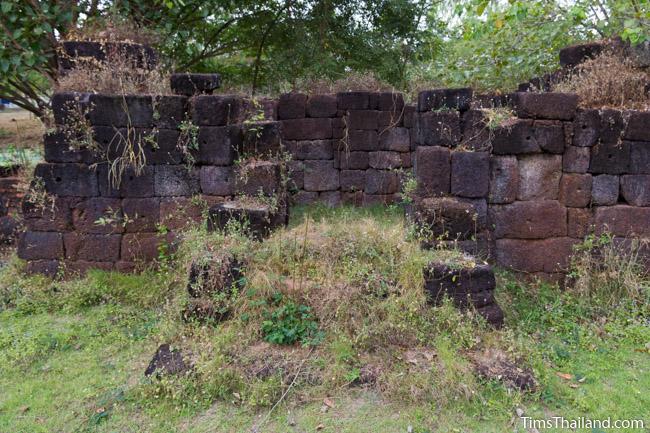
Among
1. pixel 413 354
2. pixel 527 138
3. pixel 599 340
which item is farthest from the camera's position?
pixel 527 138

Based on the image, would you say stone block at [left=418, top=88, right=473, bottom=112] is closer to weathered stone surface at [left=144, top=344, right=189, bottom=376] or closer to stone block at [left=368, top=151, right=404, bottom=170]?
weathered stone surface at [left=144, top=344, right=189, bottom=376]

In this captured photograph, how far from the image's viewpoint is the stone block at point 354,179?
10953mm

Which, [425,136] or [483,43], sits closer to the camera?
[425,136]

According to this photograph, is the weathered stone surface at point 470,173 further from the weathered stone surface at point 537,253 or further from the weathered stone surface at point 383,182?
the weathered stone surface at point 383,182

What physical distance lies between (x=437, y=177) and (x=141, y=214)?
12.4ft

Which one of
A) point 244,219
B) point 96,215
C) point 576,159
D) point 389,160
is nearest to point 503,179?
point 576,159

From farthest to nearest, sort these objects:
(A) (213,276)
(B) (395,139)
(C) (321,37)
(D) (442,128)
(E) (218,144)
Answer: (C) (321,37)
(B) (395,139)
(E) (218,144)
(D) (442,128)
(A) (213,276)

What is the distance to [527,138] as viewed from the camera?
18.3ft

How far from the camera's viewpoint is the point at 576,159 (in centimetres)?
570

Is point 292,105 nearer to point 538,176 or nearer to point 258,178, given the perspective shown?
point 258,178

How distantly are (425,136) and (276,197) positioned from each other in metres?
1.96

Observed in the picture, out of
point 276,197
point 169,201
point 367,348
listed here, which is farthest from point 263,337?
point 169,201

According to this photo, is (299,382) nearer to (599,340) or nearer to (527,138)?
(599,340)

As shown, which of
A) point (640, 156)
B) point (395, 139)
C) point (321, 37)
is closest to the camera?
point (640, 156)
